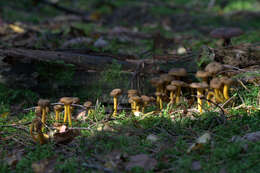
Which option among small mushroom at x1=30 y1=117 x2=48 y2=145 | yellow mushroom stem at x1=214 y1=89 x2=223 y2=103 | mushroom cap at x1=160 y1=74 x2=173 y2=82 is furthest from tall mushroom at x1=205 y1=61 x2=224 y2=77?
small mushroom at x1=30 y1=117 x2=48 y2=145

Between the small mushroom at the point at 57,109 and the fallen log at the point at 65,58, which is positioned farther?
the fallen log at the point at 65,58

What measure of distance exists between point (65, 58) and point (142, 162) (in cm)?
235

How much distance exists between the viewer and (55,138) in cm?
267

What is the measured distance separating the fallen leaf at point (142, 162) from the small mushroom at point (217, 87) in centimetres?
150

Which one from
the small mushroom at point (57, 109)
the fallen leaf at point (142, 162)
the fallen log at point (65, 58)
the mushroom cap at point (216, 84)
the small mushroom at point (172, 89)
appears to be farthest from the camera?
the fallen log at point (65, 58)

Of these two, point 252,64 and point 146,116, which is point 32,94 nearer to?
point 146,116

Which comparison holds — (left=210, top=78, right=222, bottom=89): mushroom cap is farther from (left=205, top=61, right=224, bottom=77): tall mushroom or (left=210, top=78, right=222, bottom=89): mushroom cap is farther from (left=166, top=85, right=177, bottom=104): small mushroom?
(left=166, top=85, right=177, bottom=104): small mushroom

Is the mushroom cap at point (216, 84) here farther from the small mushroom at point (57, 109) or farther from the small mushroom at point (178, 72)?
the small mushroom at point (57, 109)

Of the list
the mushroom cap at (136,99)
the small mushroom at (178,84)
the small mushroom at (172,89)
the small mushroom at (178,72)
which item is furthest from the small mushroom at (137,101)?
the small mushroom at (178,72)

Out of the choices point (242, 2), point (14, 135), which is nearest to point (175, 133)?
point (14, 135)

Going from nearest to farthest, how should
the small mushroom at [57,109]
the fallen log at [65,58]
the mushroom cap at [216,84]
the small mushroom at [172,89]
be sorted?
1. the small mushroom at [57,109]
2. the mushroom cap at [216,84]
3. the small mushroom at [172,89]
4. the fallen log at [65,58]

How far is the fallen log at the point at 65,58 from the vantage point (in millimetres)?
3861

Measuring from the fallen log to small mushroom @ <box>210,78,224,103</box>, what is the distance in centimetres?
127

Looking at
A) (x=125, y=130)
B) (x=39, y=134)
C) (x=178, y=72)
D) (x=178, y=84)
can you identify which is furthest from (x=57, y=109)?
(x=178, y=72)
